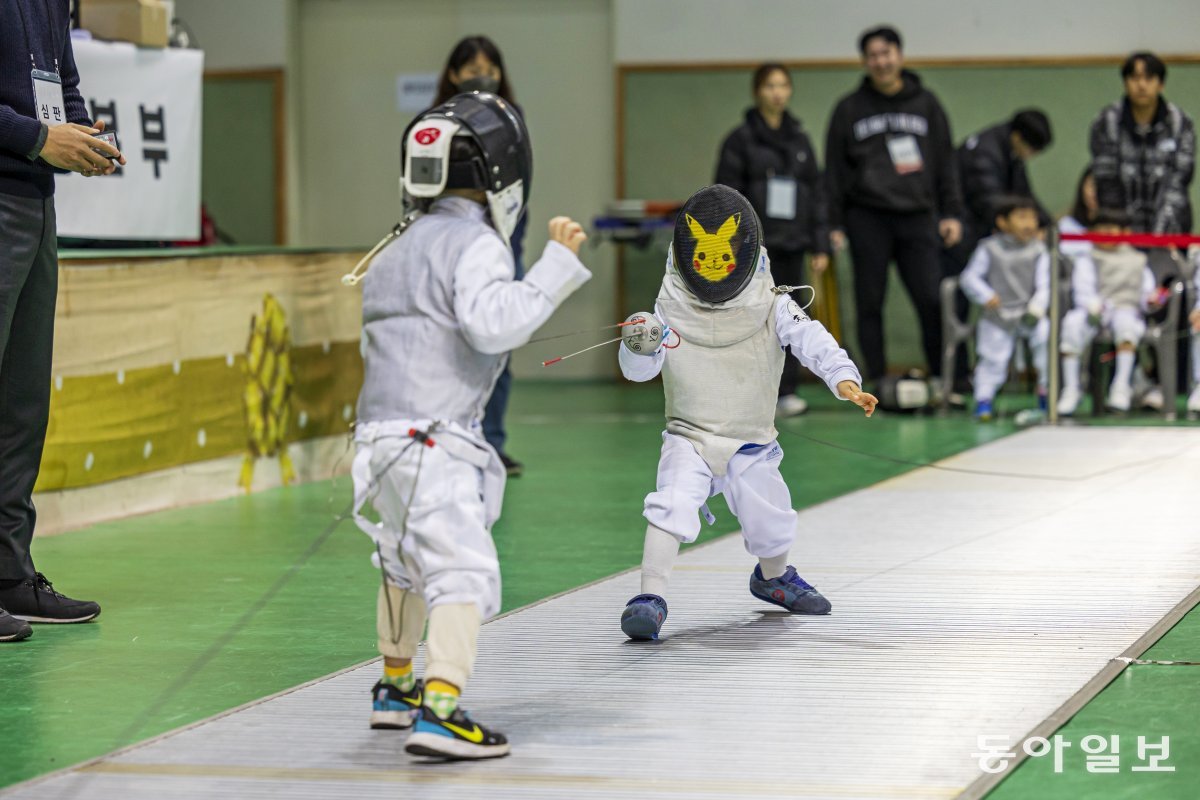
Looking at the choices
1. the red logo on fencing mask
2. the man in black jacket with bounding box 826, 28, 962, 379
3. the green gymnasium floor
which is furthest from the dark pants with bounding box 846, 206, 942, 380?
the red logo on fencing mask

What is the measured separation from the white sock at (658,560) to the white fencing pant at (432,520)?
952 millimetres

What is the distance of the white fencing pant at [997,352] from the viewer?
9.36 m

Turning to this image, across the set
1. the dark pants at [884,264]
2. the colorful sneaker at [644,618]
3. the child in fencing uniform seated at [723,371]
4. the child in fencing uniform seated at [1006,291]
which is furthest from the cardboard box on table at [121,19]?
the child in fencing uniform seated at [1006,291]

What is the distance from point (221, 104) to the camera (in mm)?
13133

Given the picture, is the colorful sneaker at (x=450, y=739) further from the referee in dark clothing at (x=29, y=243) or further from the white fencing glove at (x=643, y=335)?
the referee in dark clothing at (x=29, y=243)

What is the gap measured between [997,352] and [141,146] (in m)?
4.82

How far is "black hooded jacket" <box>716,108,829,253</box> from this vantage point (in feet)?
31.8

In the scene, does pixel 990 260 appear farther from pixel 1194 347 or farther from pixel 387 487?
pixel 387 487

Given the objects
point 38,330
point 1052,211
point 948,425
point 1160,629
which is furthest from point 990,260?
point 38,330

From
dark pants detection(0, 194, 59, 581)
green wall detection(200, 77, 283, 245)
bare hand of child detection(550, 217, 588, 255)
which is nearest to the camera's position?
bare hand of child detection(550, 217, 588, 255)

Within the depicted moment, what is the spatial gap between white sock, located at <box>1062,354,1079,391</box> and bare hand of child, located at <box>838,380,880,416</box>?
553 cm

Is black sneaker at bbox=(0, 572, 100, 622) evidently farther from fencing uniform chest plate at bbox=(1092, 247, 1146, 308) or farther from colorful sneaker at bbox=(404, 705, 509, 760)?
fencing uniform chest plate at bbox=(1092, 247, 1146, 308)

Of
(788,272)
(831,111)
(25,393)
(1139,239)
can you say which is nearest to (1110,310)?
(1139,239)

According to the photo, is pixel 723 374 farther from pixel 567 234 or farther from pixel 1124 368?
pixel 1124 368
